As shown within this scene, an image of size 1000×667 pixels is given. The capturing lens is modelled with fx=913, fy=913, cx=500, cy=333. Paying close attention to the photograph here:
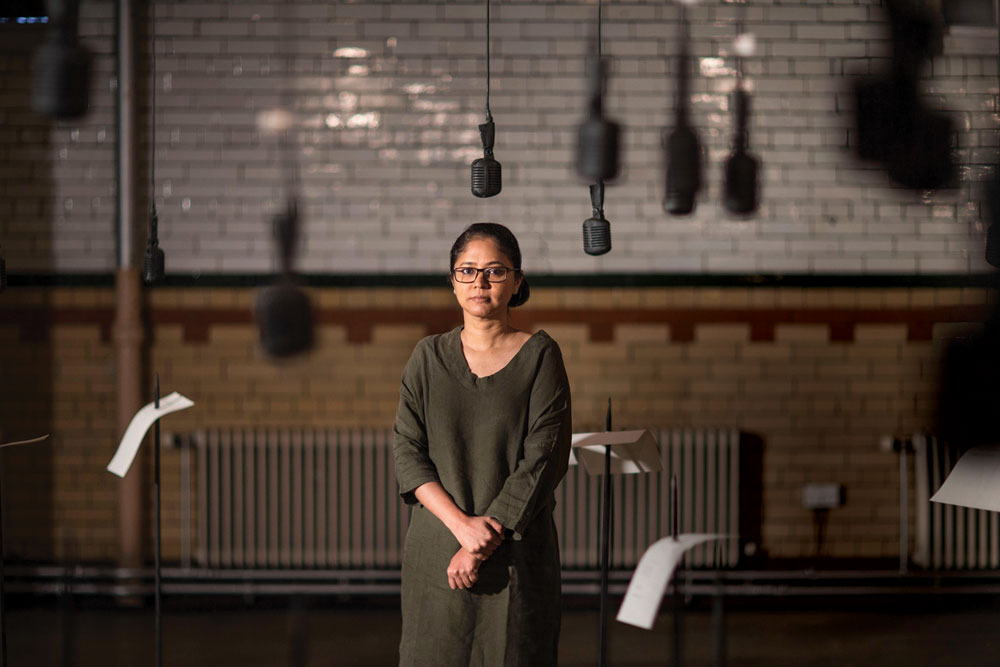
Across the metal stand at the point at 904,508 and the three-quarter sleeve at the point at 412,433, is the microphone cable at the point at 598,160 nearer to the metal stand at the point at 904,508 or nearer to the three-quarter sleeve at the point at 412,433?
the three-quarter sleeve at the point at 412,433

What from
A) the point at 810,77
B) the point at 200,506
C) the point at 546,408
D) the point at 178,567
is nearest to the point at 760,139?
the point at 810,77

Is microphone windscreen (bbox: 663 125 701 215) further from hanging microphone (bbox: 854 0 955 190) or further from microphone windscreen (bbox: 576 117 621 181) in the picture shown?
hanging microphone (bbox: 854 0 955 190)

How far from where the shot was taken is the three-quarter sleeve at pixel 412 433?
6.90ft

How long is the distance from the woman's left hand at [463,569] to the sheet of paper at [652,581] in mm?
365

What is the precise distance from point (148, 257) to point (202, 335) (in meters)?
0.92

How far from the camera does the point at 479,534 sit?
6.63 ft

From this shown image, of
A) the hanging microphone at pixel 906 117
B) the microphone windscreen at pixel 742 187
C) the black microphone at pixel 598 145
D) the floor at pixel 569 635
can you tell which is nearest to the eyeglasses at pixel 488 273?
the black microphone at pixel 598 145

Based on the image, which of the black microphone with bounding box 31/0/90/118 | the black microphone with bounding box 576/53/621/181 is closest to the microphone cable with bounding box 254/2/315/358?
the black microphone with bounding box 31/0/90/118

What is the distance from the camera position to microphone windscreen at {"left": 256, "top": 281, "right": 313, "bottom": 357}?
4270 millimetres

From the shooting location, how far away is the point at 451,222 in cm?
424

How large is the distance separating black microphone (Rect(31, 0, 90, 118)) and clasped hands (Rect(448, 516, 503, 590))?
1836 millimetres

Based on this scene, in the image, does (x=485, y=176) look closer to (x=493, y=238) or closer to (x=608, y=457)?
(x=493, y=238)

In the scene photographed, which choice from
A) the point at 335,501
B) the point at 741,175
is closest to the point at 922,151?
the point at 741,175

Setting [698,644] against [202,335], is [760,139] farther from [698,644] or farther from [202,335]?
[202,335]
